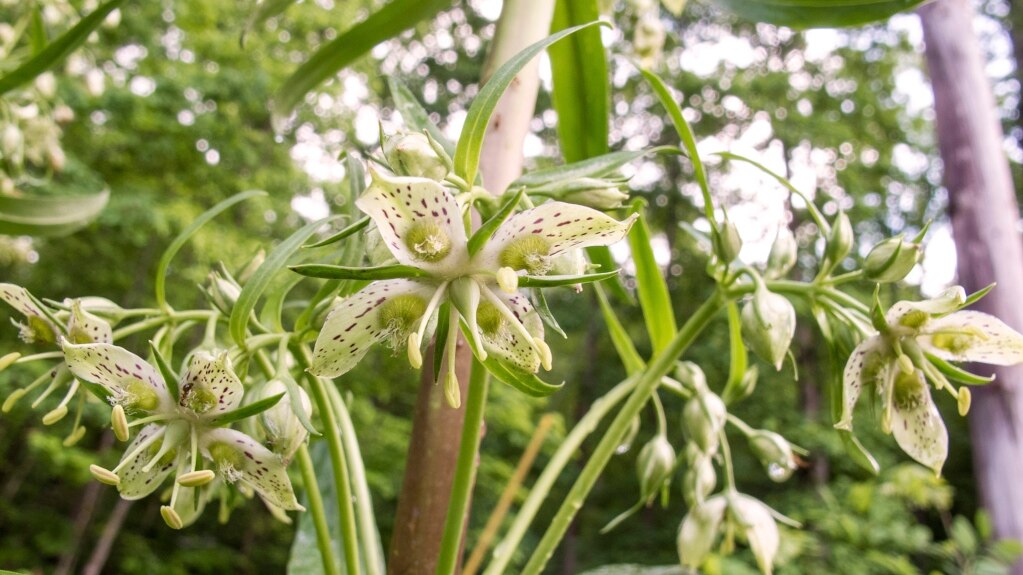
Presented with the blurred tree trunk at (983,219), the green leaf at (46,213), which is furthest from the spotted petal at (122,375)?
the blurred tree trunk at (983,219)

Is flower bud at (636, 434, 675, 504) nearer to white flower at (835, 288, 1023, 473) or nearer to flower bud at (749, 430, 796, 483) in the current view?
flower bud at (749, 430, 796, 483)

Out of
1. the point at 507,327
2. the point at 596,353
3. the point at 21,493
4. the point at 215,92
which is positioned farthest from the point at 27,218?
the point at 596,353

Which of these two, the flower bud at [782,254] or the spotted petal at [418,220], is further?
the flower bud at [782,254]

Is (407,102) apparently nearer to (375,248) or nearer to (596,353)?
(375,248)

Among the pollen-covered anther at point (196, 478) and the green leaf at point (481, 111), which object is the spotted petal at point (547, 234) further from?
the pollen-covered anther at point (196, 478)

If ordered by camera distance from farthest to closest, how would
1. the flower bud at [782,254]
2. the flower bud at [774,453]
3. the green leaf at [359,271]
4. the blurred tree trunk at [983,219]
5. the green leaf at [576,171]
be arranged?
the blurred tree trunk at [983,219] → the flower bud at [774,453] → the flower bud at [782,254] → the green leaf at [576,171] → the green leaf at [359,271]

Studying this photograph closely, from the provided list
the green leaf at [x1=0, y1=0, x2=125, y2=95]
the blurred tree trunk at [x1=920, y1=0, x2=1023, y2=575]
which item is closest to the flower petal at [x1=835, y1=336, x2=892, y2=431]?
the green leaf at [x1=0, y1=0, x2=125, y2=95]
